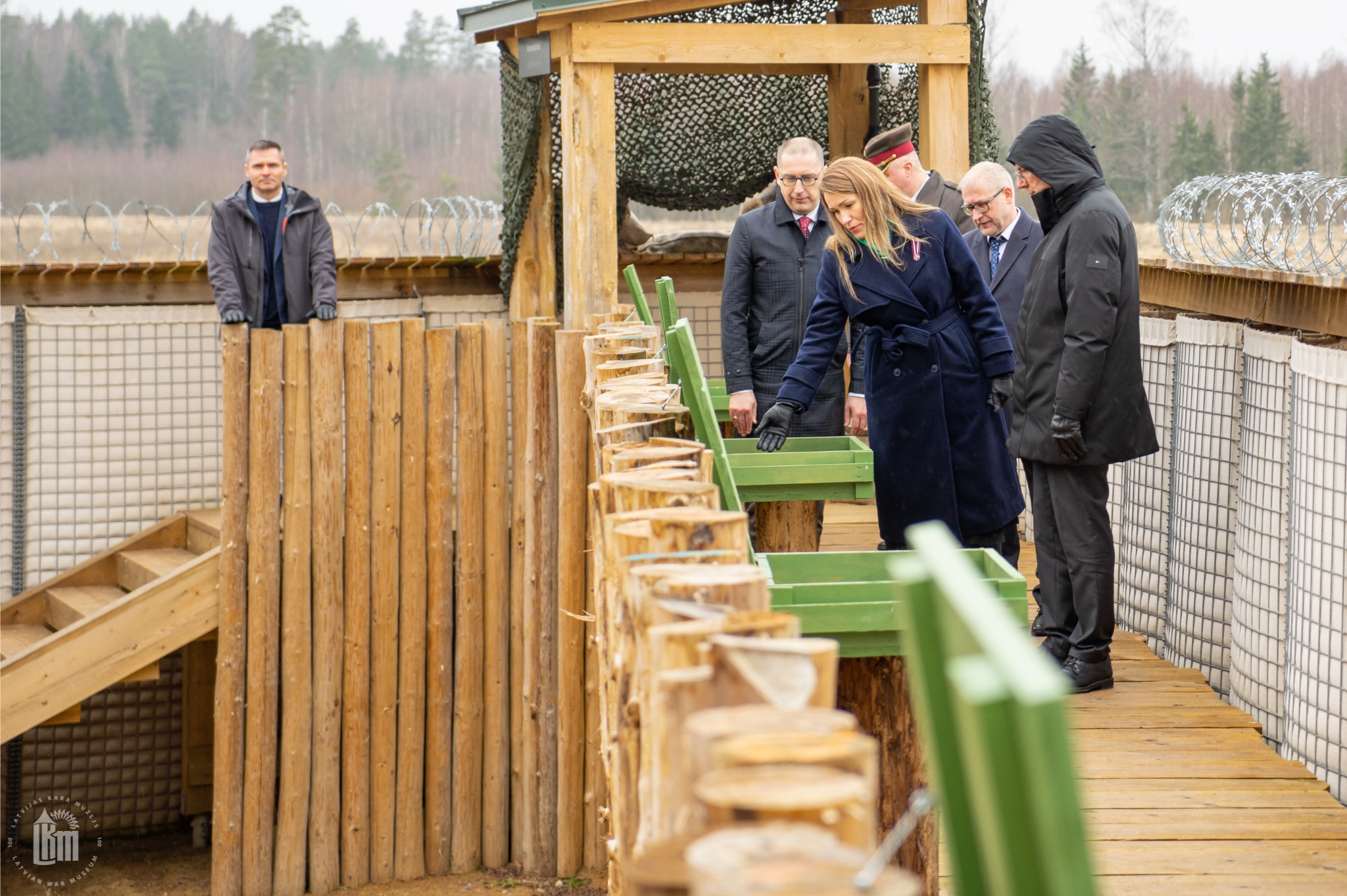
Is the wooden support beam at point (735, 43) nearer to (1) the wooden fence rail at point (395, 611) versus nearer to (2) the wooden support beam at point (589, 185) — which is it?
(2) the wooden support beam at point (589, 185)

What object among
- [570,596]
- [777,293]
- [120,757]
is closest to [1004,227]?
[777,293]

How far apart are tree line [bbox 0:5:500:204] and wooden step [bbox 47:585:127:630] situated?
29121 millimetres

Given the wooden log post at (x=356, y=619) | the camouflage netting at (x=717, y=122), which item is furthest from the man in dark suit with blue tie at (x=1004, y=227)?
the camouflage netting at (x=717, y=122)

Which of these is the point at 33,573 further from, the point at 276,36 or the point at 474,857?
the point at 276,36

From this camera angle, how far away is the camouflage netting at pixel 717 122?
804cm

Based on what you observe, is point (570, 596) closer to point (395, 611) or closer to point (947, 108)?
point (395, 611)

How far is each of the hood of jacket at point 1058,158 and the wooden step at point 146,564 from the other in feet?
15.7

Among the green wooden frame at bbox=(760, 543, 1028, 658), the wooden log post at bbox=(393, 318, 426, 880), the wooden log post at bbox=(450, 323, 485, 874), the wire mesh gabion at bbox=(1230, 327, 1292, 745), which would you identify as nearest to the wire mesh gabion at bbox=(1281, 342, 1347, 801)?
the wire mesh gabion at bbox=(1230, 327, 1292, 745)

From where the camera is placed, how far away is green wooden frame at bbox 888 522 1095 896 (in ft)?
2.68

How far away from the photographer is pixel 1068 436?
4.17 metres

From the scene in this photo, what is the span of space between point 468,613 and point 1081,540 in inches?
121

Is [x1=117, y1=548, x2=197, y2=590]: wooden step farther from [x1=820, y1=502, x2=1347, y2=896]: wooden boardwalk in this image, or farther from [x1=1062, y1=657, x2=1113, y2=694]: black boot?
[x1=820, y1=502, x2=1347, y2=896]: wooden boardwalk

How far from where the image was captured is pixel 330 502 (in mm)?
6238

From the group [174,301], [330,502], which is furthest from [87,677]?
[174,301]
